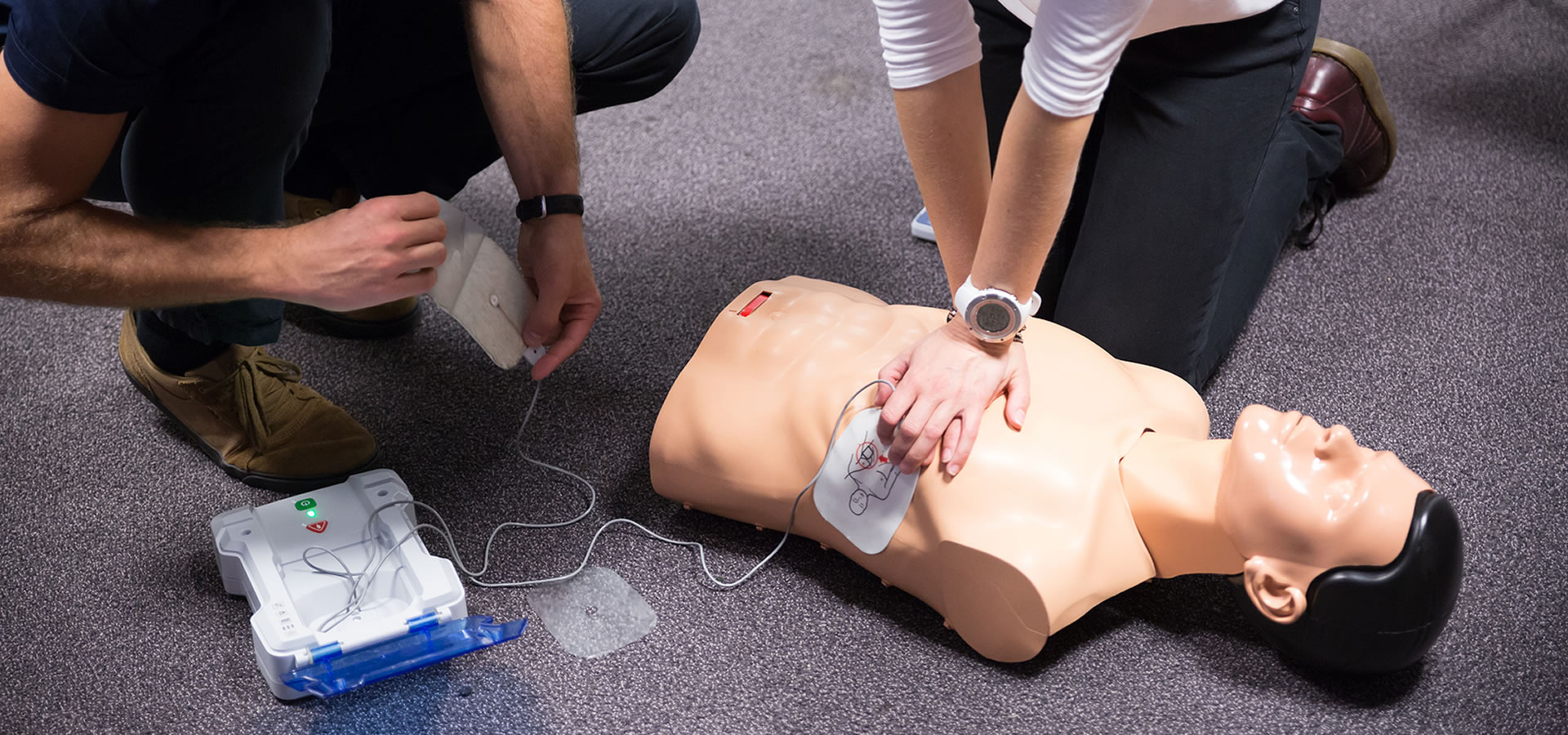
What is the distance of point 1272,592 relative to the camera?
1.16 m

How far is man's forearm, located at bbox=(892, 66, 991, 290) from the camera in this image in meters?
1.30

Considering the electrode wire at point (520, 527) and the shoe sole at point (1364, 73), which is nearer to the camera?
the electrode wire at point (520, 527)

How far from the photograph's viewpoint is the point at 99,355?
1.68 m

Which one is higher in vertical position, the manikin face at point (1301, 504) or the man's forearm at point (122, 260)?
the man's forearm at point (122, 260)

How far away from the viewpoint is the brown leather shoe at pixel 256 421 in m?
1.48

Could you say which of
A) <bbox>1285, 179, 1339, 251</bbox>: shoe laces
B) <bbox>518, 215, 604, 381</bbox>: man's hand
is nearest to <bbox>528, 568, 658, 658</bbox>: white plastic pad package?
<bbox>518, 215, 604, 381</bbox>: man's hand

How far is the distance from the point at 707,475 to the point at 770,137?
987mm

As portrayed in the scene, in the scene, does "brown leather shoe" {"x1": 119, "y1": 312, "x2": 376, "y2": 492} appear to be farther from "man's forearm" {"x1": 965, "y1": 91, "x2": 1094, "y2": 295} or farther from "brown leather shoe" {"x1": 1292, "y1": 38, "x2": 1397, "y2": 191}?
"brown leather shoe" {"x1": 1292, "y1": 38, "x2": 1397, "y2": 191}

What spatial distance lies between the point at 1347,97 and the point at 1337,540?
105 centimetres

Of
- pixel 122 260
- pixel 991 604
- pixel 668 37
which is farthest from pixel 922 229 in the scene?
pixel 122 260

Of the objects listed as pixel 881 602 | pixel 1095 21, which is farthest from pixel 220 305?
pixel 1095 21

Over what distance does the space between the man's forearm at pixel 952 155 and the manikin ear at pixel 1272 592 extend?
465mm

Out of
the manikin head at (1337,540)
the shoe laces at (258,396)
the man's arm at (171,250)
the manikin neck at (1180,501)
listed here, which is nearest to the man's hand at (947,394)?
the manikin neck at (1180,501)

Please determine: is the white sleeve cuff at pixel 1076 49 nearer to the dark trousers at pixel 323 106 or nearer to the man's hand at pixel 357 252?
the man's hand at pixel 357 252
